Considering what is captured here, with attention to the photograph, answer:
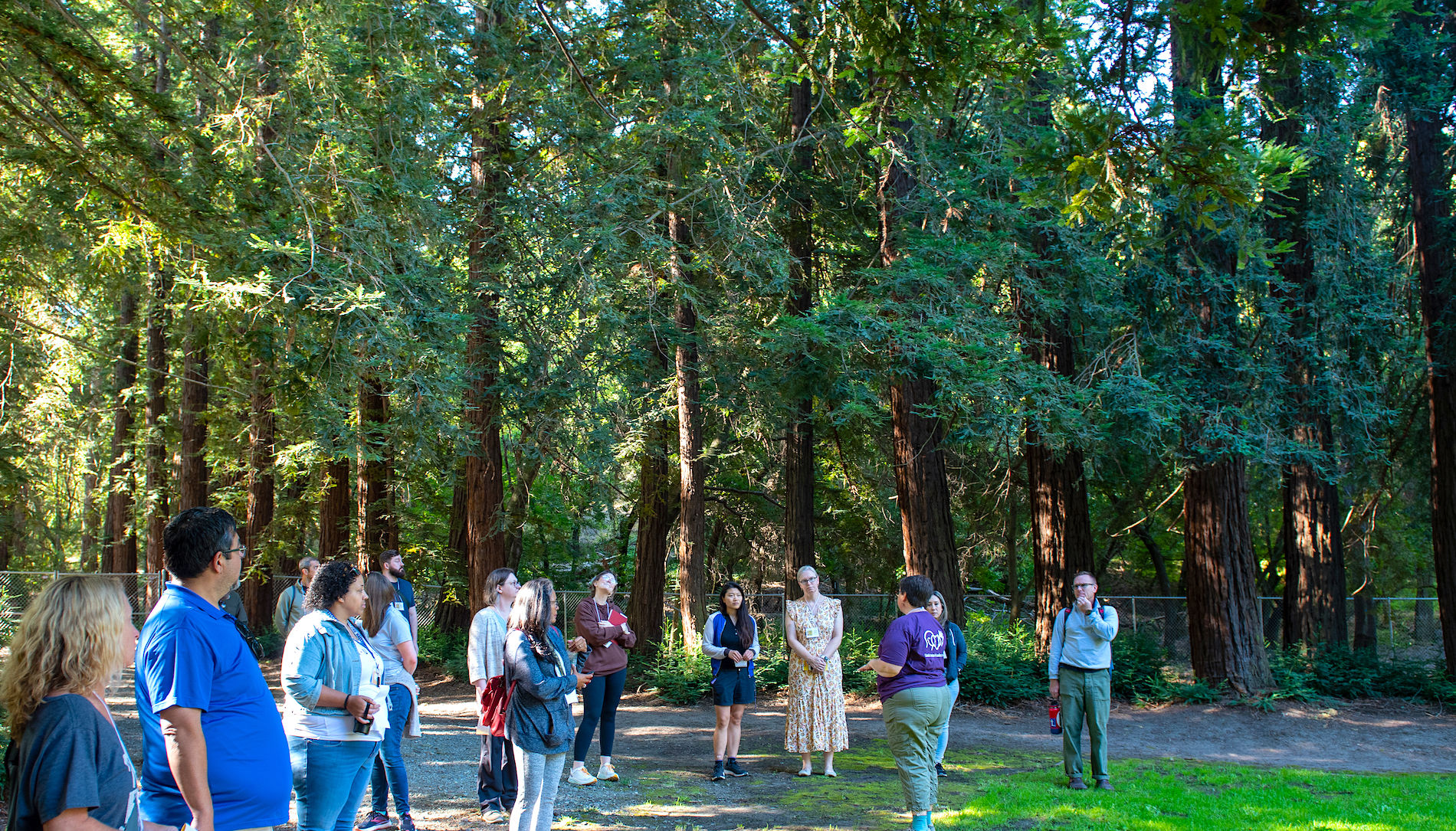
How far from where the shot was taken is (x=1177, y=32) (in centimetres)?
538

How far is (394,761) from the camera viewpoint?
598cm

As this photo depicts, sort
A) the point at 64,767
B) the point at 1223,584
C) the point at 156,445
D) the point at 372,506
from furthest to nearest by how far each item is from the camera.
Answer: the point at 156,445 → the point at 372,506 → the point at 1223,584 → the point at 64,767

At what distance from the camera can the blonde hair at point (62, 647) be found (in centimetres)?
257

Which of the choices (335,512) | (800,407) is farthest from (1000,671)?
(335,512)

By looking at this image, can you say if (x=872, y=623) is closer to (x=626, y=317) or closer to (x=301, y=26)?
(x=626, y=317)

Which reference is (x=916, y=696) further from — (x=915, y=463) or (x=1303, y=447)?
(x=1303, y=447)

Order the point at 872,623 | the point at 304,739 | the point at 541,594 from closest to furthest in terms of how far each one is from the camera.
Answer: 1. the point at 304,739
2. the point at 541,594
3. the point at 872,623

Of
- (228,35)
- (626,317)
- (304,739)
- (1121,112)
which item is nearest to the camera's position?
(304,739)

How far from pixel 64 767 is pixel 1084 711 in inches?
287

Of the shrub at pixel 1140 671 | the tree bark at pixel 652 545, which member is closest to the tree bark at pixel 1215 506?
the shrub at pixel 1140 671

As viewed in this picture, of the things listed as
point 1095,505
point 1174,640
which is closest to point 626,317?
point 1174,640

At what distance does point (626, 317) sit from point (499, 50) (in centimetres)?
393

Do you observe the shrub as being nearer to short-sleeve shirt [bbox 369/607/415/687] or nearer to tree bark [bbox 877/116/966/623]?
tree bark [bbox 877/116/966/623]

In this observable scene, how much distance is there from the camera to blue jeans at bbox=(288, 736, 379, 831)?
13.6ft
